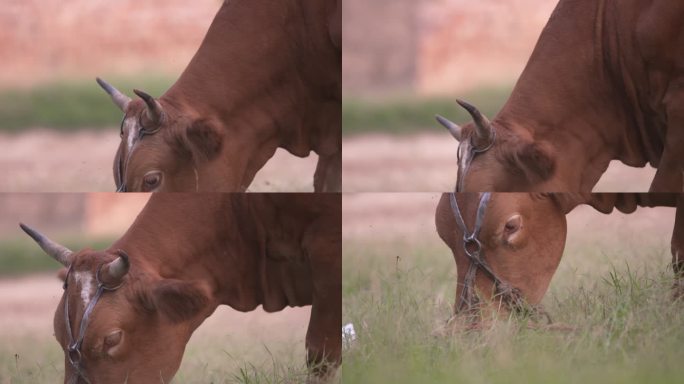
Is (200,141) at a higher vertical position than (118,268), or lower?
higher

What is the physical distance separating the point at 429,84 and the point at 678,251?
2.39 feet

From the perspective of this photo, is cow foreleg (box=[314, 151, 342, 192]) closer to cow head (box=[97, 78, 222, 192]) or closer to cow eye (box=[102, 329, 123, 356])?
cow head (box=[97, 78, 222, 192])

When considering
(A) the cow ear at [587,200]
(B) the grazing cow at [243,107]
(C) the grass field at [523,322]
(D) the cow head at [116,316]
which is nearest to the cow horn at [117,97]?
(B) the grazing cow at [243,107]

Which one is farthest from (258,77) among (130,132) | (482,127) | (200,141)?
(482,127)

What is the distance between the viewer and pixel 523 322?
8.16ft

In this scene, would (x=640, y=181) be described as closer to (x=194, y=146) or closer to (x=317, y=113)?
(x=317, y=113)

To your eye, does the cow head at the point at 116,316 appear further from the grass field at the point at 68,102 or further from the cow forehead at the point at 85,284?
the grass field at the point at 68,102

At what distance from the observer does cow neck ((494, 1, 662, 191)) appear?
2.50 m

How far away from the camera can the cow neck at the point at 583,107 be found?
2496 mm

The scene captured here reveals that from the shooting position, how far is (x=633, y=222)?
2521 mm

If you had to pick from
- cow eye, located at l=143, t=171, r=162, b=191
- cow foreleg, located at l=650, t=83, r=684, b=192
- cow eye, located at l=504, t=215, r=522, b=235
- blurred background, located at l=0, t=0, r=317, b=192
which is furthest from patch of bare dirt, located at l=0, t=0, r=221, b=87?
cow foreleg, located at l=650, t=83, r=684, b=192

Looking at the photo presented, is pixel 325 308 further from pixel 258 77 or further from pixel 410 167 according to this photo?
pixel 258 77

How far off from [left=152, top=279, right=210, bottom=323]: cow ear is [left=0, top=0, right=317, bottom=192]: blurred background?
0.91ft

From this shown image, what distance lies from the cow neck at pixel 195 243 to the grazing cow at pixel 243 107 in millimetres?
45
